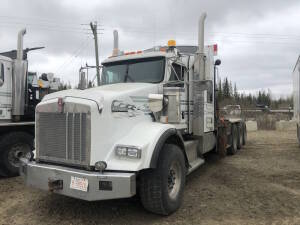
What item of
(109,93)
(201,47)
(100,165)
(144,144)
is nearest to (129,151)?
(144,144)

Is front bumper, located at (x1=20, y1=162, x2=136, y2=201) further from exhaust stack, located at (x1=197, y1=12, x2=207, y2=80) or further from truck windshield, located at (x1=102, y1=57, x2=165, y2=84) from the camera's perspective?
exhaust stack, located at (x1=197, y1=12, x2=207, y2=80)

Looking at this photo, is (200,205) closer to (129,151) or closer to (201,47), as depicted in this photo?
(129,151)

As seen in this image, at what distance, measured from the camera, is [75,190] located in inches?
150

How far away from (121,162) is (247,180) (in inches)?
144

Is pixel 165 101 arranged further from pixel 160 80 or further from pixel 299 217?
pixel 299 217

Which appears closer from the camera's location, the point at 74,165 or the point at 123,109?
the point at 74,165

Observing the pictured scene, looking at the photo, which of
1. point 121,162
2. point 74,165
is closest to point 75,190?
point 74,165

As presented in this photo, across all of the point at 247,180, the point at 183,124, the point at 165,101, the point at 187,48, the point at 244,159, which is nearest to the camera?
the point at 165,101

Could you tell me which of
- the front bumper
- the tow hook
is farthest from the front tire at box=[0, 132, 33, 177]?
the tow hook

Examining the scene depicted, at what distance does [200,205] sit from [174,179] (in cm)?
65

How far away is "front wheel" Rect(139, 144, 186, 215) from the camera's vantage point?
4.07 metres

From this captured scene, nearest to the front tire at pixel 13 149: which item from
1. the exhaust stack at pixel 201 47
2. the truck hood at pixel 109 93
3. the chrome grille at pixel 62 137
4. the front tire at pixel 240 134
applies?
the chrome grille at pixel 62 137

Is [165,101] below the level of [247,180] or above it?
above

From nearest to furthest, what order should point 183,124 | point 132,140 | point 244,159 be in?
point 132,140 → point 183,124 → point 244,159
